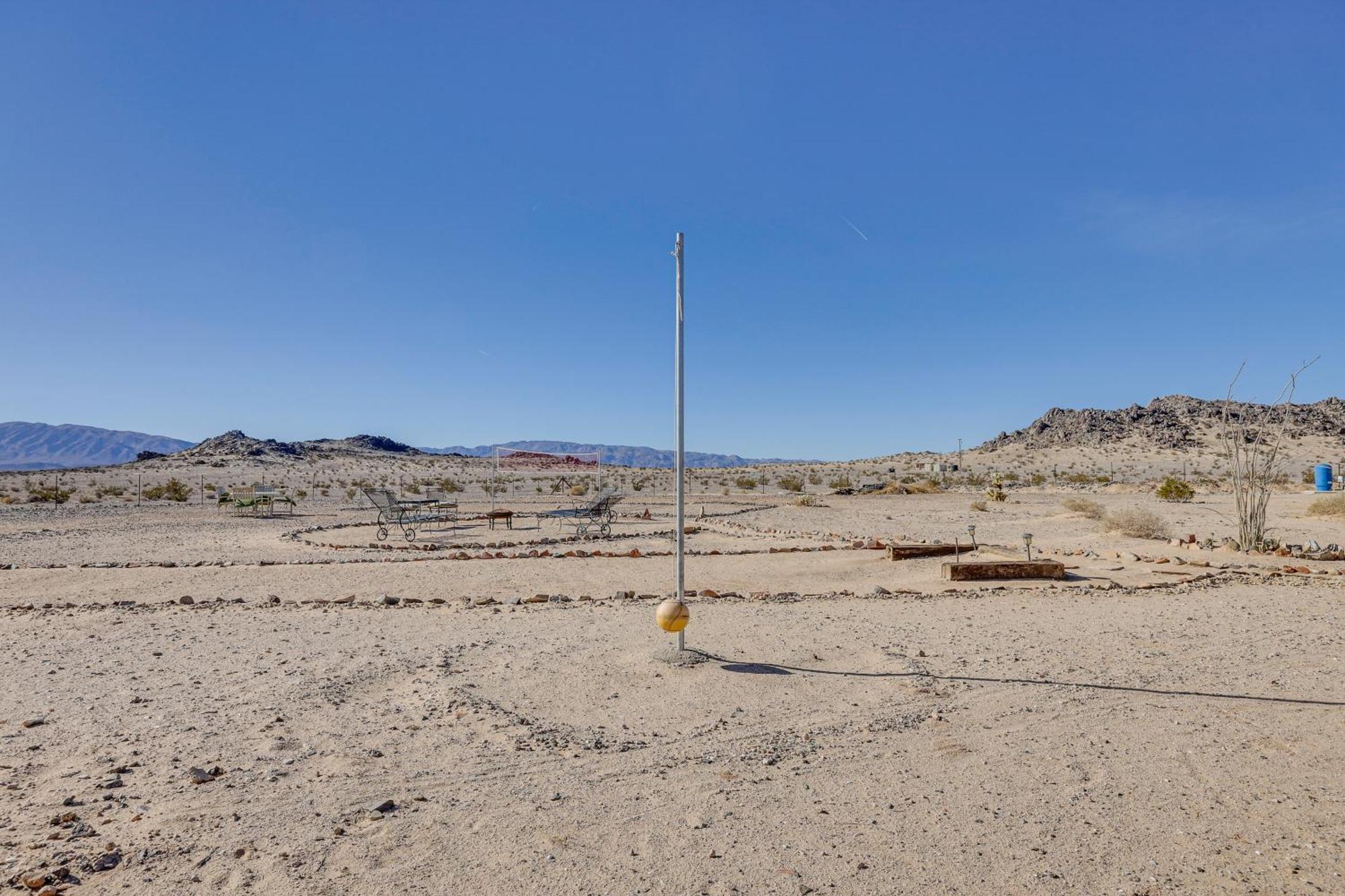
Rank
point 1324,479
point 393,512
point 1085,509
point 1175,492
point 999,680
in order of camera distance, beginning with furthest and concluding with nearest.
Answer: point 1324,479 < point 1175,492 < point 1085,509 < point 393,512 < point 999,680

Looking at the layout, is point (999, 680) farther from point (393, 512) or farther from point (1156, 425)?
point (1156, 425)

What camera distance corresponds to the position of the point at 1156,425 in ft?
251

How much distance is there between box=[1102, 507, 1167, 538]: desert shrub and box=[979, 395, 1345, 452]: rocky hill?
59919mm

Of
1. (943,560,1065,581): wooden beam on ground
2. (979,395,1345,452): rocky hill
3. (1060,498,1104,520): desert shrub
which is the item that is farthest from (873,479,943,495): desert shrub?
(979,395,1345,452): rocky hill

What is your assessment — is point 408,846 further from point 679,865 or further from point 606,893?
point 679,865

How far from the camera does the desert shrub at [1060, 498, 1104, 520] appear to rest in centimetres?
2128

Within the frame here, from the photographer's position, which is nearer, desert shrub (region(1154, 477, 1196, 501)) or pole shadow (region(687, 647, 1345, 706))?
pole shadow (region(687, 647, 1345, 706))

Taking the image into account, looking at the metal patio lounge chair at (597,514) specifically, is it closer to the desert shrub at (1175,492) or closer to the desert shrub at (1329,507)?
the desert shrub at (1329,507)

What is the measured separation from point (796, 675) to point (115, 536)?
18458mm

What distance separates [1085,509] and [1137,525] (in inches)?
196

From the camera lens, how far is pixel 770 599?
1023cm

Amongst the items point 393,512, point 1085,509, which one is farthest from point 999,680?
point 1085,509

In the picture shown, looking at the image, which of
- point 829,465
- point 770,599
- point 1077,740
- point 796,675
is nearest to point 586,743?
point 796,675

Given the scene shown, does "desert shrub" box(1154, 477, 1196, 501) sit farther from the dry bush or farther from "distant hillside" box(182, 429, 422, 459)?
"distant hillside" box(182, 429, 422, 459)
